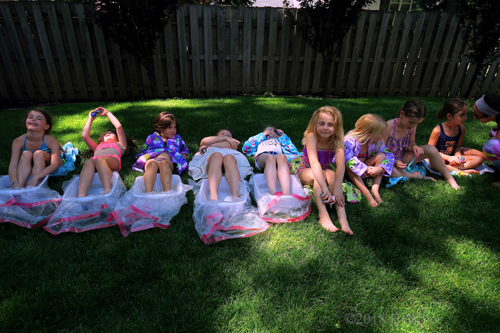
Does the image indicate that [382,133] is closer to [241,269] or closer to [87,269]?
[241,269]

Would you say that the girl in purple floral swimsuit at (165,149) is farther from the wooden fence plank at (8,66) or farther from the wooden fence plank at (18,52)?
the wooden fence plank at (8,66)

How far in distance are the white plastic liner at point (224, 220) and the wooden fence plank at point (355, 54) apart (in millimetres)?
6256

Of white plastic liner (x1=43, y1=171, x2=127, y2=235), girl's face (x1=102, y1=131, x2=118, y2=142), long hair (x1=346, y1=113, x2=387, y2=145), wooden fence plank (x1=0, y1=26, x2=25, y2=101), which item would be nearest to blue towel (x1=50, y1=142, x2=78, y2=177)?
girl's face (x1=102, y1=131, x2=118, y2=142)

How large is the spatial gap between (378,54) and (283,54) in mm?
2585

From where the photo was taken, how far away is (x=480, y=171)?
11.6ft

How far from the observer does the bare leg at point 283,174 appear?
282 cm

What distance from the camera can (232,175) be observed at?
9.36 ft

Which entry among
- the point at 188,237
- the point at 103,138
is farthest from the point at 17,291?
the point at 103,138

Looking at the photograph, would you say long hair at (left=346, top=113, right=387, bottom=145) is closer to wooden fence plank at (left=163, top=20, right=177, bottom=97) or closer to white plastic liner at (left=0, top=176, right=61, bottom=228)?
white plastic liner at (left=0, top=176, right=61, bottom=228)

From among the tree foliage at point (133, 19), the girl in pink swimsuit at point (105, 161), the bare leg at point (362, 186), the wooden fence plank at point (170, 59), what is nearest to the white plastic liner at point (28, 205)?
the girl in pink swimsuit at point (105, 161)

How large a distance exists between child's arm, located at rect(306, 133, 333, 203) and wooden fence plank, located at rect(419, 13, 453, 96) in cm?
652

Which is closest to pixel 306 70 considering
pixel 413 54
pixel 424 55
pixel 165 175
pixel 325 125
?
pixel 413 54

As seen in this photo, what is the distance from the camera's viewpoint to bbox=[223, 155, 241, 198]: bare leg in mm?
2771

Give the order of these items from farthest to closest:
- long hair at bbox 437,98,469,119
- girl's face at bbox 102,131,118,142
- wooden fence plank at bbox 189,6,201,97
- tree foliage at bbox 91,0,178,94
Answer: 1. wooden fence plank at bbox 189,6,201,97
2. tree foliage at bbox 91,0,178,94
3. girl's face at bbox 102,131,118,142
4. long hair at bbox 437,98,469,119
